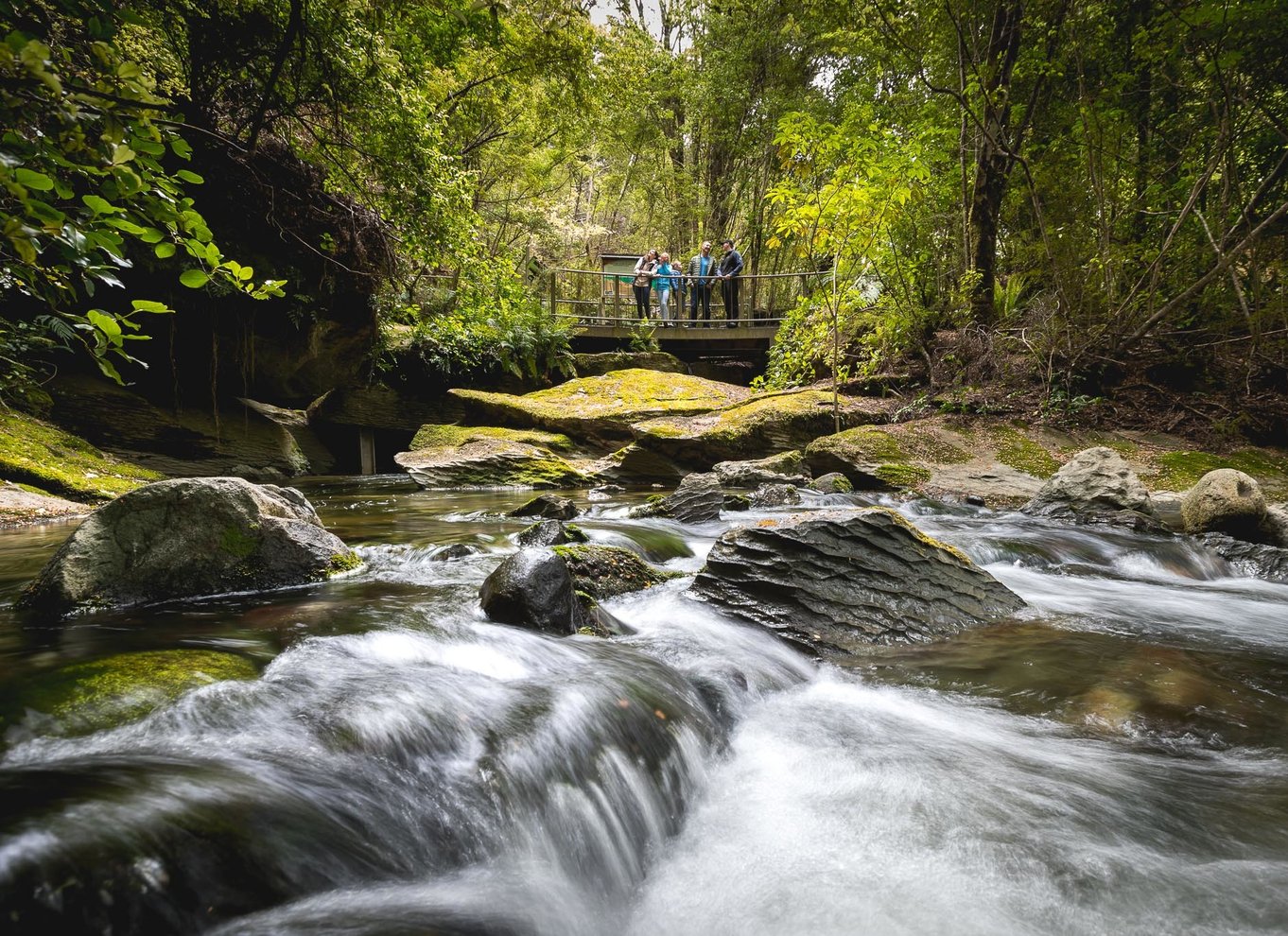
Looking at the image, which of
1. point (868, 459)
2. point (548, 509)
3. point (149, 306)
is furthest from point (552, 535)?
point (868, 459)

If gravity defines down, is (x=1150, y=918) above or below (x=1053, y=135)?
below

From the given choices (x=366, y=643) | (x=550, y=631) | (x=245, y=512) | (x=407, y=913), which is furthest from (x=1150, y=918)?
(x=245, y=512)

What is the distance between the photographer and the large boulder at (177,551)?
3.29m

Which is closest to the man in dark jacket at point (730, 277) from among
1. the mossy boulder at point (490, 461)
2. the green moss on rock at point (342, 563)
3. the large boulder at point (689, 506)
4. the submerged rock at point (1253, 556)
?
the mossy boulder at point (490, 461)

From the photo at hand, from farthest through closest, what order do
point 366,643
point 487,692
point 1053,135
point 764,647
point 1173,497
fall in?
point 1053,135 → point 1173,497 → point 764,647 → point 366,643 → point 487,692

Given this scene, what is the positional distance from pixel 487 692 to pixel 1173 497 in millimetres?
8763

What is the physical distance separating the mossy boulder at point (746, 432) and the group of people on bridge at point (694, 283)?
704cm

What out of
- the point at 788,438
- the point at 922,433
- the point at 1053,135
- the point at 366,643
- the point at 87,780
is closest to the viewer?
the point at 87,780

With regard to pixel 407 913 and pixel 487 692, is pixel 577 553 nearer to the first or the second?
pixel 487 692

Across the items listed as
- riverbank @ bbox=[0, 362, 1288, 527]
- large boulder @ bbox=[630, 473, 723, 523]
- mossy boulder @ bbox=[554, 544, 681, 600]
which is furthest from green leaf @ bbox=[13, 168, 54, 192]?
riverbank @ bbox=[0, 362, 1288, 527]

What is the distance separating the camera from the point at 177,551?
3609 millimetres

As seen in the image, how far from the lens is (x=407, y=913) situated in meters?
1.51

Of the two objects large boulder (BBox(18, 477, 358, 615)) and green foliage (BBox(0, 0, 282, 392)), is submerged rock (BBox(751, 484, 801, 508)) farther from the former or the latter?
green foliage (BBox(0, 0, 282, 392))

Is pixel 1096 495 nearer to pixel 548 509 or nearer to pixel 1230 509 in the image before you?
pixel 1230 509
